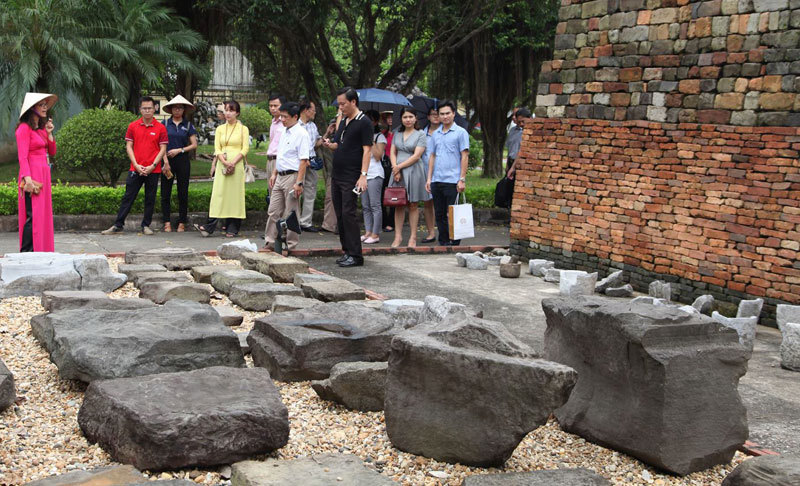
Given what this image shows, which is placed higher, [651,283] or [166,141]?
[166,141]

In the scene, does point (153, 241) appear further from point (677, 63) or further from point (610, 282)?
point (677, 63)

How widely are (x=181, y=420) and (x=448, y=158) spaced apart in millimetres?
7924

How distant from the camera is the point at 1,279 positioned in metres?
7.54

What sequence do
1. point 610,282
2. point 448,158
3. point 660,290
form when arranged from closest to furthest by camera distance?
1. point 660,290
2. point 610,282
3. point 448,158

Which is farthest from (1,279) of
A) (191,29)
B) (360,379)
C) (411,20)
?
(191,29)

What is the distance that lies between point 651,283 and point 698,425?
491cm

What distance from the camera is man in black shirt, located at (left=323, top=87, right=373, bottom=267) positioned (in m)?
9.88

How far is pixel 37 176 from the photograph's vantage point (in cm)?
906

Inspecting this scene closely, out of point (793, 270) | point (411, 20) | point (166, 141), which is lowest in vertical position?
point (793, 270)

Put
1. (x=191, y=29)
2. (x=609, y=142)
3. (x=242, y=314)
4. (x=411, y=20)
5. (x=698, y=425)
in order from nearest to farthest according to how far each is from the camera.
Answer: (x=698, y=425), (x=242, y=314), (x=609, y=142), (x=411, y=20), (x=191, y=29)

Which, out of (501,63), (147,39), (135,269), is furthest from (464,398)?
(501,63)

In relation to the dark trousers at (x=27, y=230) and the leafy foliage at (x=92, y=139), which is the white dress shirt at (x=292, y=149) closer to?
the dark trousers at (x=27, y=230)

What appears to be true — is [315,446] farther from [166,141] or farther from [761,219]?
[166,141]

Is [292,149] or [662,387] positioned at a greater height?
[292,149]
